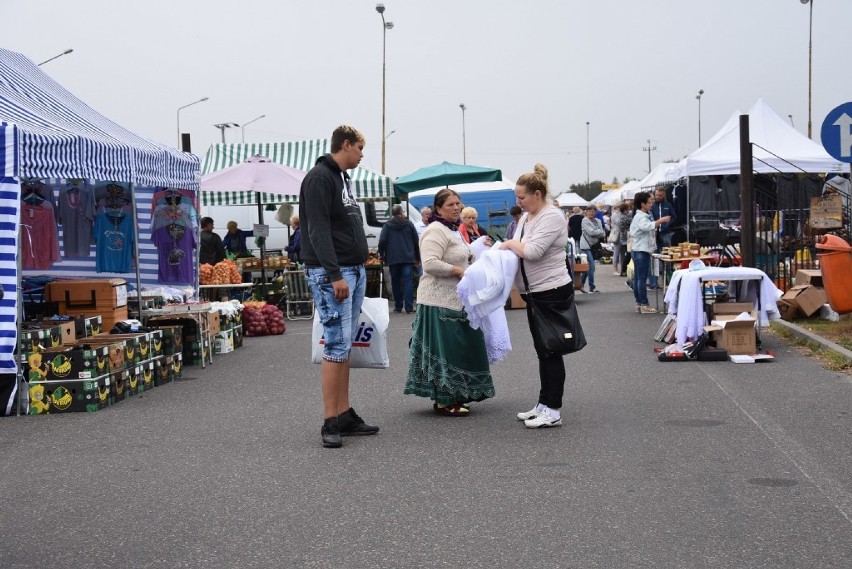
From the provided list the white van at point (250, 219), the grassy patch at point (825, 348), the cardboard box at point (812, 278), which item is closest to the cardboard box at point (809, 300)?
the grassy patch at point (825, 348)

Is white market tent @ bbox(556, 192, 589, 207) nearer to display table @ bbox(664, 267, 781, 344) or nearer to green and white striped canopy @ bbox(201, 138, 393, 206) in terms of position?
green and white striped canopy @ bbox(201, 138, 393, 206)

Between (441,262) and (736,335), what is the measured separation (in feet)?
15.9

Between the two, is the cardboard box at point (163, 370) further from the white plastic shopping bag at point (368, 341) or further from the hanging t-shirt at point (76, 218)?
the white plastic shopping bag at point (368, 341)

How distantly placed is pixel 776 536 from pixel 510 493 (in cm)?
148

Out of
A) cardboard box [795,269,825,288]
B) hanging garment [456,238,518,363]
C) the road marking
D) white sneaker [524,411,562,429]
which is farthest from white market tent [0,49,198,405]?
cardboard box [795,269,825,288]

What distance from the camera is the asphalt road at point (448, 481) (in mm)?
4945

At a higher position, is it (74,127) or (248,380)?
(74,127)

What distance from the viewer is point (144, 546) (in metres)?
5.10

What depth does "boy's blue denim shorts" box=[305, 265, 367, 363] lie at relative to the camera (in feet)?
24.2

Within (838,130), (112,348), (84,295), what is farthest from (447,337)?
(838,130)

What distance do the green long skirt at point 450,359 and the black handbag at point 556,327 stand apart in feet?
2.14

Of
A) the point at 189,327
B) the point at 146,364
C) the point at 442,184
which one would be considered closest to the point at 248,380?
the point at 146,364

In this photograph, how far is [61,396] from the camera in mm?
9398

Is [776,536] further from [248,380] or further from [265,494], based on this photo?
[248,380]
